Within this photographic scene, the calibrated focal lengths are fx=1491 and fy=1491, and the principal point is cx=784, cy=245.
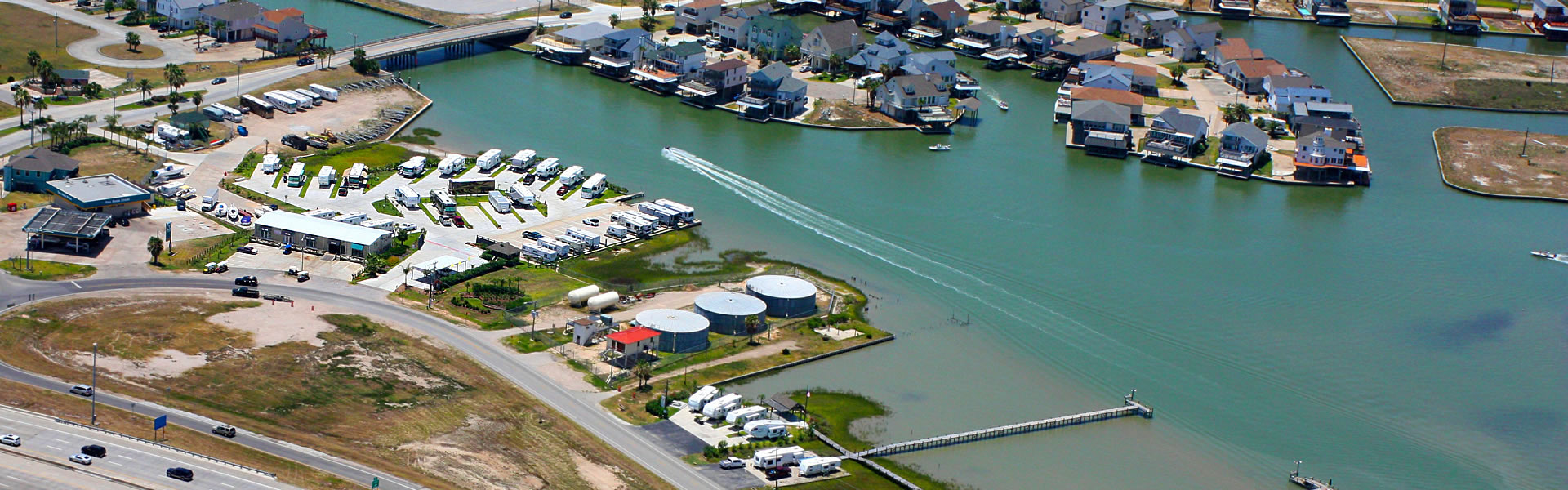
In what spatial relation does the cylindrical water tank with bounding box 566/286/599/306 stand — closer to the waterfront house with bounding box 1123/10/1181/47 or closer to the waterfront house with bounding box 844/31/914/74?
the waterfront house with bounding box 844/31/914/74

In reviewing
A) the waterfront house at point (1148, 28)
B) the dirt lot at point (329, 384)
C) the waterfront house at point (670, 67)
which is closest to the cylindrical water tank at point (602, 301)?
the dirt lot at point (329, 384)

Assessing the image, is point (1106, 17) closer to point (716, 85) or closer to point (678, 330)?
point (716, 85)

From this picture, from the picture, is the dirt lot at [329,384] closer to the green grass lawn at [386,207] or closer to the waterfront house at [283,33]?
the green grass lawn at [386,207]

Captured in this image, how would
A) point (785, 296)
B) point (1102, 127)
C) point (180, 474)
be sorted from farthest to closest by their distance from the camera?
point (1102, 127) → point (785, 296) → point (180, 474)

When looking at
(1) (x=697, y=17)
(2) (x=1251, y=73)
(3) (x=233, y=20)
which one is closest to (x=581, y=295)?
(3) (x=233, y=20)

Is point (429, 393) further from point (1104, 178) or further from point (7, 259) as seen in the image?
point (1104, 178)
